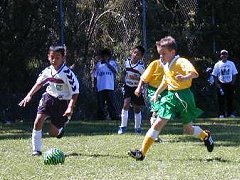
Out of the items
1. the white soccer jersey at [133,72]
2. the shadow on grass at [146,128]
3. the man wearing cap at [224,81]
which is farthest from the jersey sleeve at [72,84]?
the man wearing cap at [224,81]

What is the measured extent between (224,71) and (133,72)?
6.52m

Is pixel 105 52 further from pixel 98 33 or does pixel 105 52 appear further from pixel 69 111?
pixel 69 111

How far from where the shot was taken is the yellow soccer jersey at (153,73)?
10.8 metres

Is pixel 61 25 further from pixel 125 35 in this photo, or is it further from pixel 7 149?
pixel 7 149

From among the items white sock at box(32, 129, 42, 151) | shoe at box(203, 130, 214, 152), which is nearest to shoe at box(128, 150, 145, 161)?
shoe at box(203, 130, 214, 152)

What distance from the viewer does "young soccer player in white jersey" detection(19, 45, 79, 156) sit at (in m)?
9.97

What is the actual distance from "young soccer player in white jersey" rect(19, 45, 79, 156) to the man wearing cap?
10408 millimetres

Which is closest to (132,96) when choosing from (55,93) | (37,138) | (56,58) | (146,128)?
(146,128)

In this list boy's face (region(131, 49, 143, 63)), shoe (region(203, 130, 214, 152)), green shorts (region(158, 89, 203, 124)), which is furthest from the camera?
boy's face (region(131, 49, 143, 63))

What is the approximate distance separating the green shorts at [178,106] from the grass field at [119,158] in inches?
24.4

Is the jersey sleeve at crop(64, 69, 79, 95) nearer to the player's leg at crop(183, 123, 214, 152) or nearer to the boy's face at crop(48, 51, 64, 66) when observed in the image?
the boy's face at crop(48, 51, 64, 66)

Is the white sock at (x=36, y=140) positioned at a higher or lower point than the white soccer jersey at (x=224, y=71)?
lower

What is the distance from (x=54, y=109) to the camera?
1013cm

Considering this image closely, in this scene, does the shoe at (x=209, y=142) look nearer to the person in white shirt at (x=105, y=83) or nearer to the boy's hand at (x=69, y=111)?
the boy's hand at (x=69, y=111)
